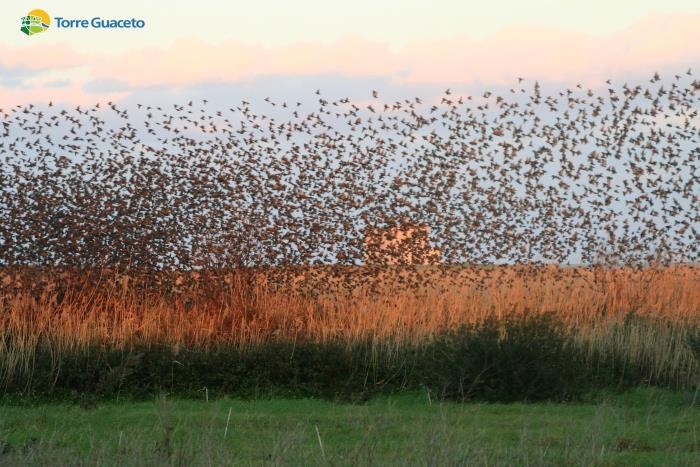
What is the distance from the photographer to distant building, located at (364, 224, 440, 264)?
12.6 meters

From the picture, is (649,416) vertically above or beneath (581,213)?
beneath

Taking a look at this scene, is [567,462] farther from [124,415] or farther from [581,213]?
[581,213]

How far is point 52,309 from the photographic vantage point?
1103 centimetres

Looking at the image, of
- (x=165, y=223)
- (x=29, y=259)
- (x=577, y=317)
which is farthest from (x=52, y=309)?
(x=577, y=317)

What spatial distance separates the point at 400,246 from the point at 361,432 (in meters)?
5.88

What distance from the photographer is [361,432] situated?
705 cm

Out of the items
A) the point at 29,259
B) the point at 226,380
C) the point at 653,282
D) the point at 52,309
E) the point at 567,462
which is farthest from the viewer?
the point at 653,282

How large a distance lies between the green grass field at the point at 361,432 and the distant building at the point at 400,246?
350 centimetres

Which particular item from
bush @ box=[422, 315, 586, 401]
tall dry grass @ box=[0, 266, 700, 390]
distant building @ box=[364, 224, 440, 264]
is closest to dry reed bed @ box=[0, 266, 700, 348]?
tall dry grass @ box=[0, 266, 700, 390]

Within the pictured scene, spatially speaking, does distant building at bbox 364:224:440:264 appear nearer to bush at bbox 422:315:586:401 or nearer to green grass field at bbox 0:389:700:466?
bush at bbox 422:315:586:401

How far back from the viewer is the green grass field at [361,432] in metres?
5.07

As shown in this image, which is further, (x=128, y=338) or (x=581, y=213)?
(x=581, y=213)

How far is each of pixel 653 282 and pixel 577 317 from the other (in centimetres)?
169

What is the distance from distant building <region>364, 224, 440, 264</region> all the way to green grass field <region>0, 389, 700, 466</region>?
3.50 meters
